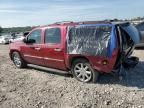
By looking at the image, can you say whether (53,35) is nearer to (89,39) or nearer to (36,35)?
(36,35)

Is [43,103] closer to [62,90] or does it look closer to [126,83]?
[62,90]

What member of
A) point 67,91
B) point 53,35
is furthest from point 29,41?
point 67,91

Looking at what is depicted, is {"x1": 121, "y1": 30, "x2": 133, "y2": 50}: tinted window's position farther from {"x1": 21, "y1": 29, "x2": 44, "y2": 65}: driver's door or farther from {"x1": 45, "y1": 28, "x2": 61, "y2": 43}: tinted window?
{"x1": 21, "y1": 29, "x2": 44, "y2": 65}: driver's door

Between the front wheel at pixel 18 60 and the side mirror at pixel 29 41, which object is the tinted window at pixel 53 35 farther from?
the front wheel at pixel 18 60

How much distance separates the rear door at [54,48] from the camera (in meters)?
7.37

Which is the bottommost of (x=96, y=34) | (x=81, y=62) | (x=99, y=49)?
(x=81, y=62)

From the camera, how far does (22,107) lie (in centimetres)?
554

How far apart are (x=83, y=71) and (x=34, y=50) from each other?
229 cm

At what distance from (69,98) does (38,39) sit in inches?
122

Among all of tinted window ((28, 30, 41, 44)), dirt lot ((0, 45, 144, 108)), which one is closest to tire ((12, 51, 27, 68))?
dirt lot ((0, 45, 144, 108))

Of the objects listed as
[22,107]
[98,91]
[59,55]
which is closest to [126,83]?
[98,91]

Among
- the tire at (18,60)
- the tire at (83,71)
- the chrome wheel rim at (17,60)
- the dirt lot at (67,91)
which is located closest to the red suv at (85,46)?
the tire at (83,71)

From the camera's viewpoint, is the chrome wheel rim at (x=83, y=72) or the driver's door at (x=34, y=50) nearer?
the chrome wheel rim at (x=83, y=72)

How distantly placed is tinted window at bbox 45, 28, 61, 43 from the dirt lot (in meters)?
1.22
